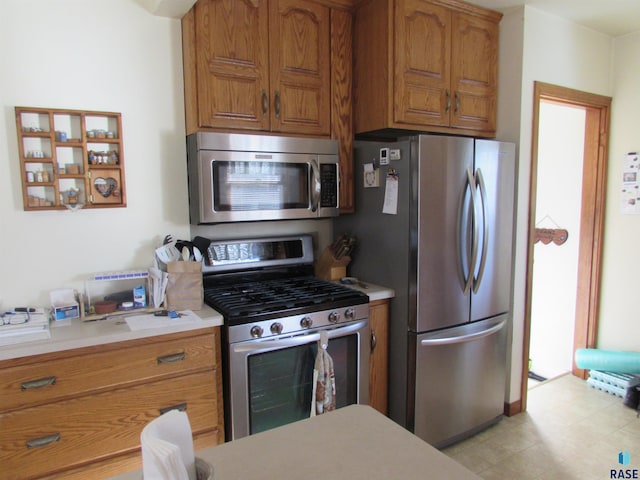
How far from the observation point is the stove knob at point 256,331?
1.87 m

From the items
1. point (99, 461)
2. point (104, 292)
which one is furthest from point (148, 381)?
point (104, 292)

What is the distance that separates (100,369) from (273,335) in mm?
695

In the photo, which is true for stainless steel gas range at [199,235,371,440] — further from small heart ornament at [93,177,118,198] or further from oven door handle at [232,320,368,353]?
small heart ornament at [93,177,118,198]

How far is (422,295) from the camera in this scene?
7.25 ft

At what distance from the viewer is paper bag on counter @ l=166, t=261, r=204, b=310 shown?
198 centimetres

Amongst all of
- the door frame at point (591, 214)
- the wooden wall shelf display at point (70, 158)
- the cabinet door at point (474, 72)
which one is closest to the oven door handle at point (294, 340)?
the wooden wall shelf display at point (70, 158)

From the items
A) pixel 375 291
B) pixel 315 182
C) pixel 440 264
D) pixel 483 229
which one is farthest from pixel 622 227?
pixel 315 182

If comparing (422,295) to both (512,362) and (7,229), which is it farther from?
A: (7,229)

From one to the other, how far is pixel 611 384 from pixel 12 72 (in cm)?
398

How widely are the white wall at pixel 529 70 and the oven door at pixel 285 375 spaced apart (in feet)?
3.88

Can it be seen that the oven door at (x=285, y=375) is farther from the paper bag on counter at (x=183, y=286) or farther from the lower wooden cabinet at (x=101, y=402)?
the paper bag on counter at (x=183, y=286)

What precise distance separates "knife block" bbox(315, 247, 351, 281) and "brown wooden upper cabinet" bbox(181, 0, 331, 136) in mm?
736

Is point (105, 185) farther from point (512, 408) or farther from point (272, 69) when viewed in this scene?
point (512, 408)

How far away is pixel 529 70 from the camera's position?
2.63 meters
